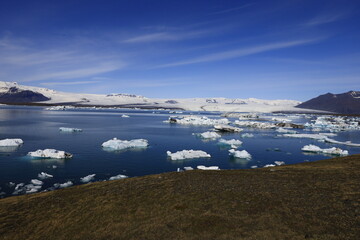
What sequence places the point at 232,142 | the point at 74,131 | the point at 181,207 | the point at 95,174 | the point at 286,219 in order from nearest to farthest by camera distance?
the point at 286,219
the point at 181,207
the point at 95,174
the point at 232,142
the point at 74,131

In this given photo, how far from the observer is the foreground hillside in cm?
639

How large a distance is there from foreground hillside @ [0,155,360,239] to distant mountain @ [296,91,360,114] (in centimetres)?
17214

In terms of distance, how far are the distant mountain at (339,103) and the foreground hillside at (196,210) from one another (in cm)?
17214

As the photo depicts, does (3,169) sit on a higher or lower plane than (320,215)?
lower

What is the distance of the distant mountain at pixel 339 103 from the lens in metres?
159

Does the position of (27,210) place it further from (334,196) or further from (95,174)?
(334,196)

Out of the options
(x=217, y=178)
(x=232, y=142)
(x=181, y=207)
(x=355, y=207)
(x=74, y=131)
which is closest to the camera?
(x=355, y=207)

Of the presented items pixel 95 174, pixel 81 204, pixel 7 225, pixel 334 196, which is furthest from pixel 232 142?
pixel 7 225

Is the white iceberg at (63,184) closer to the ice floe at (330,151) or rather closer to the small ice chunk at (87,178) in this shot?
the small ice chunk at (87,178)

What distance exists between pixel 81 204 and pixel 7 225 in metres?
2.08

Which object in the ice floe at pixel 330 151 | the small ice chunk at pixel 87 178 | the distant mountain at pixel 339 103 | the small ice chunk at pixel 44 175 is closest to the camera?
the small ice chunk at pixel 87 178

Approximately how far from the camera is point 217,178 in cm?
1089

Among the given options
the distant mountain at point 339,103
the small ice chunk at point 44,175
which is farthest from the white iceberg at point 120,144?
the distant mountain at point 339,103

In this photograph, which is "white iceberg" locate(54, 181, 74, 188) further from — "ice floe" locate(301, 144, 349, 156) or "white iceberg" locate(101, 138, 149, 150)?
"ice floe" locate(301, 144, 349, 156)
